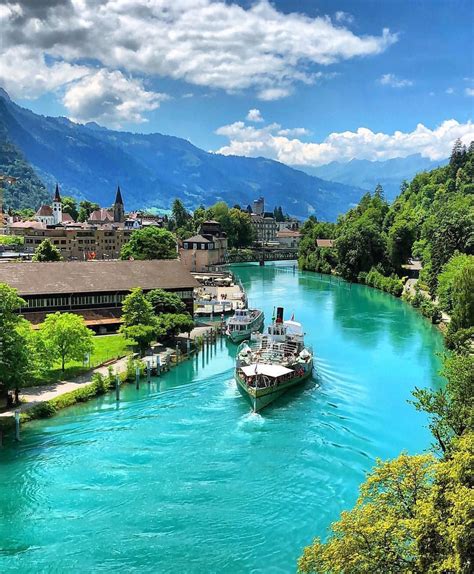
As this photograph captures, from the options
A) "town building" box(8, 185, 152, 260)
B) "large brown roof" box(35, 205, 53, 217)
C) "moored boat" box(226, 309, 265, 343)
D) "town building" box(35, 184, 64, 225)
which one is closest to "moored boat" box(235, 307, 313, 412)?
"moored boat" box(226, 309, 265, 343)

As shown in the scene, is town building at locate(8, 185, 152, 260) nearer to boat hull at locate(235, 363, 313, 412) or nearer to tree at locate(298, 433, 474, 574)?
boat hull at locate(235, 363, 313, 412)

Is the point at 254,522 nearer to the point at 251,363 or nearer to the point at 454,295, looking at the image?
the point at 251,363

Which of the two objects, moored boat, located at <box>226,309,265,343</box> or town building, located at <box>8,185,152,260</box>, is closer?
moored boat, located at <box>226,309,265,343</box>

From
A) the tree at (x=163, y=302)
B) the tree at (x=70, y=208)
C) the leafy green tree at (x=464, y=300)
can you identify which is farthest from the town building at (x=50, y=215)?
the leafy green tree at (x=464, y=300)

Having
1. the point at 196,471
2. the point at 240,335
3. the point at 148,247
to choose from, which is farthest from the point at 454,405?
the point at 148,247

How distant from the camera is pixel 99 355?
42750mm

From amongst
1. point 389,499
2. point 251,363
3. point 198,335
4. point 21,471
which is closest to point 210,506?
point 21,471

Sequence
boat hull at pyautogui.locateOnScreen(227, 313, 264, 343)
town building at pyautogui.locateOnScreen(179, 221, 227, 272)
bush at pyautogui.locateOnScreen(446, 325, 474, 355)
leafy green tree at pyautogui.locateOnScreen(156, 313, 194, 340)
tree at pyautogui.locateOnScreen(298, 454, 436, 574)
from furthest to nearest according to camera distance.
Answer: town building at pyautogui.locateOnScreen(179, 221, 227, 272), boat hull at pyautogui.locateOnScreen(227, 313, 264, 343), leafy green tree at pyautogui.locateOnScreen(156, 313, 194, 340), bush at pyautogui.locateOnScreen(446, 325, 474, 355), tree at pyautogui.locateOnScreen(298, 454, 436, 574)

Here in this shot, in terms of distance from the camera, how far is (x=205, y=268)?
11919 cm

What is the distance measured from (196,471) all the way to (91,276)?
98.4 feet

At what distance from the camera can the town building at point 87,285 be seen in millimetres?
47781

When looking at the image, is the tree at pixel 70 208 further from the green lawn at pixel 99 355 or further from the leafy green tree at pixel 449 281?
the green lawn at pixel 99 355

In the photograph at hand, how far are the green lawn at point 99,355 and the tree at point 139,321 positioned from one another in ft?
4.33

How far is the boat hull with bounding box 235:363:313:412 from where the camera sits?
113 ft
